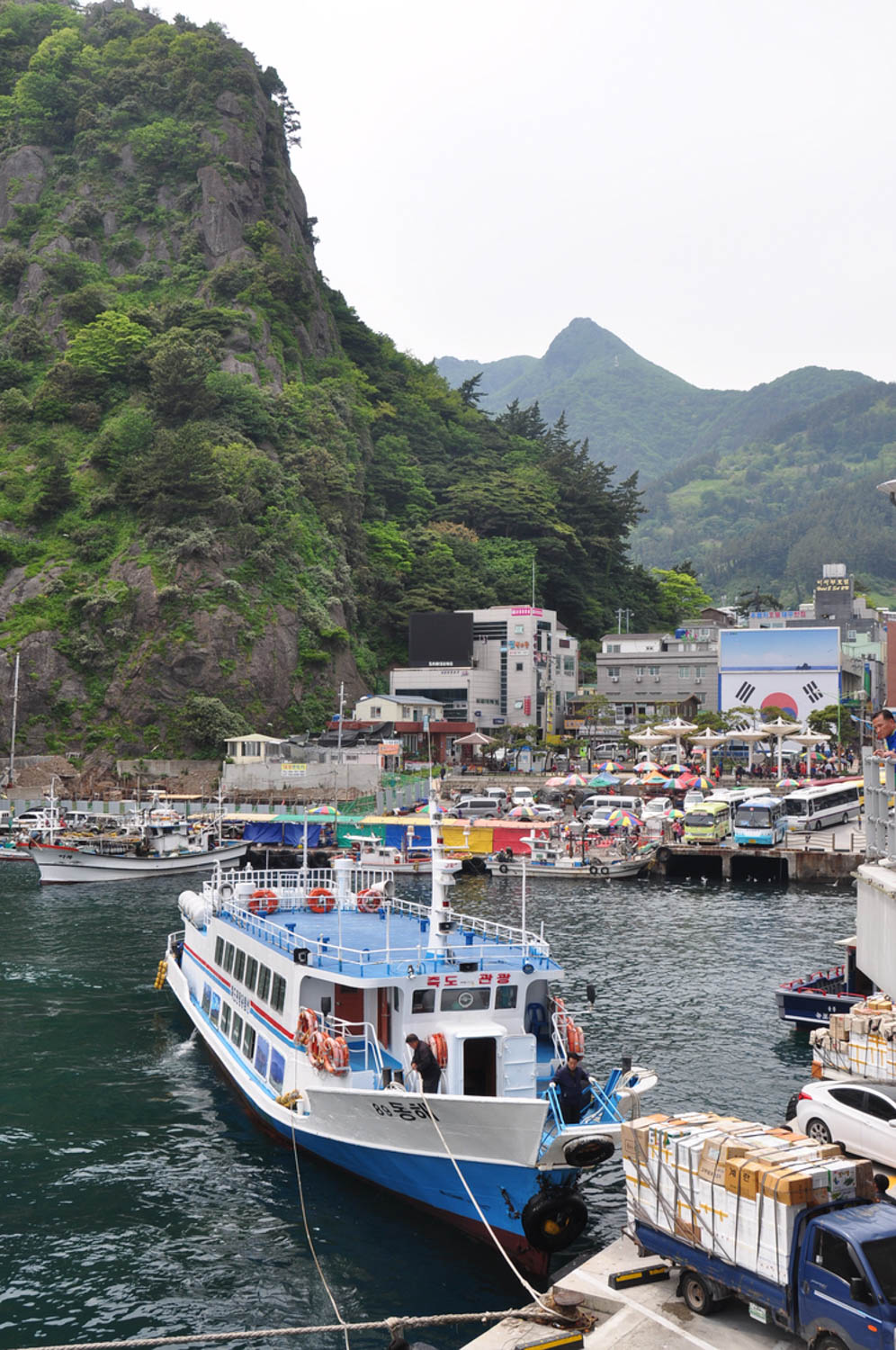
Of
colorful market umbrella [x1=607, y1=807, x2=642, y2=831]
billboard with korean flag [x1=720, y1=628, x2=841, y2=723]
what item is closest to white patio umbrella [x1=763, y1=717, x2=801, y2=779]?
billboard with korean flag [x1=720, y1=628, x2=841, y2=723]

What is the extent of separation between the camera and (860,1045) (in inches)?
1033

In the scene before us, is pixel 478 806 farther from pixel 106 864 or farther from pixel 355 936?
pixel 355 936

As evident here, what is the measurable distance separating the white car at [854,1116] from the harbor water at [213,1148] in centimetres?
460

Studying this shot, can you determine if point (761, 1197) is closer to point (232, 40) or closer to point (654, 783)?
point (654, 783)

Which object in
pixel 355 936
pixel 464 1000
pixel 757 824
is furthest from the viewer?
pixel 757 824

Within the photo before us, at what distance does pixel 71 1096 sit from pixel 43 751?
80.1m

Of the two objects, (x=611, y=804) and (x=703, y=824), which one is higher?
(x=611, y=804)

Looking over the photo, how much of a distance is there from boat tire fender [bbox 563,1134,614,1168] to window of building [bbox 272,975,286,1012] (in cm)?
881

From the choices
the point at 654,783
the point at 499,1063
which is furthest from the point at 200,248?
the point at 499,1063

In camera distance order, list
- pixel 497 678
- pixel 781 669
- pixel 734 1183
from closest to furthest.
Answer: pixel 734 1183 → pixel 781 669 → pixel 497 678

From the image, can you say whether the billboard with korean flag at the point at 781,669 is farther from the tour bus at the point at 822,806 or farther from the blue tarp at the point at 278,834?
the blue tarp at the point at 278,834

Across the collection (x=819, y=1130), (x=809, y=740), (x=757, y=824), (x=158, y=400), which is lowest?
(x=819, y=1130)

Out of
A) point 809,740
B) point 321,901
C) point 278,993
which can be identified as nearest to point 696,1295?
point 278,993

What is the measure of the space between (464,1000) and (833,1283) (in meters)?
10.8
